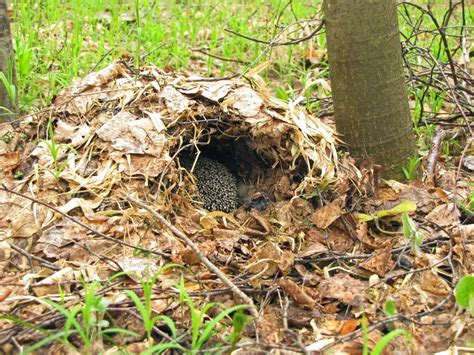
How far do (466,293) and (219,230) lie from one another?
123cm

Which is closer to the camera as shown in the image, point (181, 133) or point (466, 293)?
point (466, 293)

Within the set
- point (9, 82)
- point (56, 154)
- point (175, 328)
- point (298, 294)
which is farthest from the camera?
point (9, 82)

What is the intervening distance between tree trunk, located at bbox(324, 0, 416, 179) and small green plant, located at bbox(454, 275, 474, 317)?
1295mm

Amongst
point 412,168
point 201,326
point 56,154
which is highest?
point 56,154

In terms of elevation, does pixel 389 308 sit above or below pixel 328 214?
below

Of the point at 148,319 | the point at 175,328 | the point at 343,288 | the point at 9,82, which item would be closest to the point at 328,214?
the point at 343,288

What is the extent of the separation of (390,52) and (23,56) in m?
2.87

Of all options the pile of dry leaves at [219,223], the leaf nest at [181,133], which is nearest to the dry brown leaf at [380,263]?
the pile of dry leaves at [219,223]

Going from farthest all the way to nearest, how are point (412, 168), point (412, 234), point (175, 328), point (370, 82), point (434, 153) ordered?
point (434, 153)
point (412, 168)
point (370, 82)
point (412, 234)
point (175, 328)

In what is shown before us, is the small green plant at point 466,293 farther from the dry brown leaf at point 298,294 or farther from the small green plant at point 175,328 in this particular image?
the small green plant at point 175,328

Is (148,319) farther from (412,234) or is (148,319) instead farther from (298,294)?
(412,234)

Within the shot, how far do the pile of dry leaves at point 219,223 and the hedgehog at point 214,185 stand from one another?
0.09 metres

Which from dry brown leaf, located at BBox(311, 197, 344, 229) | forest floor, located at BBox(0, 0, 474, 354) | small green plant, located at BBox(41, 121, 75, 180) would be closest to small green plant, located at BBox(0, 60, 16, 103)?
forest floor, located at BBox(0, 0, 474, 354)

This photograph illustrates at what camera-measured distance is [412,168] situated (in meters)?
3.53
